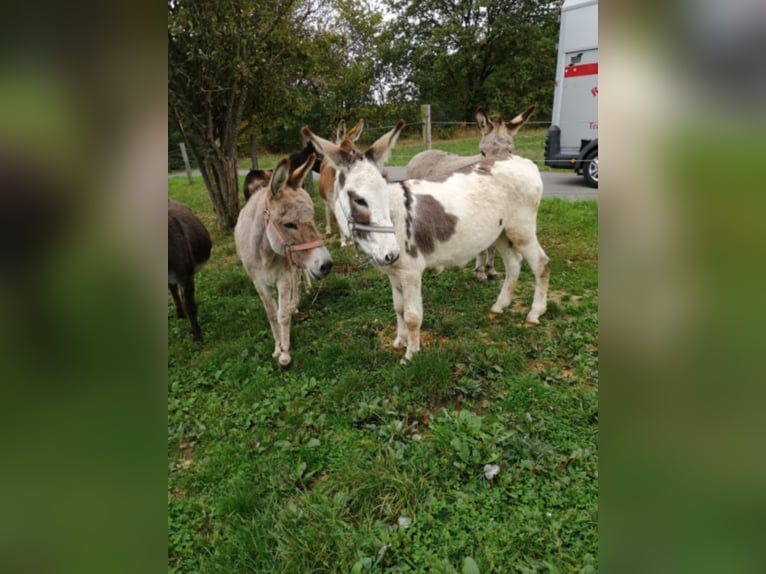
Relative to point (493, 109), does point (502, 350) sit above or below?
below

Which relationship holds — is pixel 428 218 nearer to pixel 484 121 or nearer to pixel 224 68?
pixel 484 121

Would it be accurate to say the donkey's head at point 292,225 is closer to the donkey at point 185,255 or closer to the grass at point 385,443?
the grass at point 385,443

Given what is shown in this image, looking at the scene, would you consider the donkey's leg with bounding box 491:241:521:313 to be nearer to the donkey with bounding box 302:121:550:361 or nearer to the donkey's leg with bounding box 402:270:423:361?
the donkey with bounding box 302:121:550:361

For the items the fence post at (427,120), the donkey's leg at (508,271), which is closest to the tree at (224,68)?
the fence post at (427,120)

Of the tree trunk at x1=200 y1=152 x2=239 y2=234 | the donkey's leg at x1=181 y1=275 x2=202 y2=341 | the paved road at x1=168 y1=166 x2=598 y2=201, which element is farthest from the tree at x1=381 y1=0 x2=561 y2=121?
the donkey's leg at x1=181 y1=275 x2=202 y2=341

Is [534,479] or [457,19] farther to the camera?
[457,19]

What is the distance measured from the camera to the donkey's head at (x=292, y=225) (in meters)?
3.40

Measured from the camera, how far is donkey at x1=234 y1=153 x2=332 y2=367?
344 centimetres
